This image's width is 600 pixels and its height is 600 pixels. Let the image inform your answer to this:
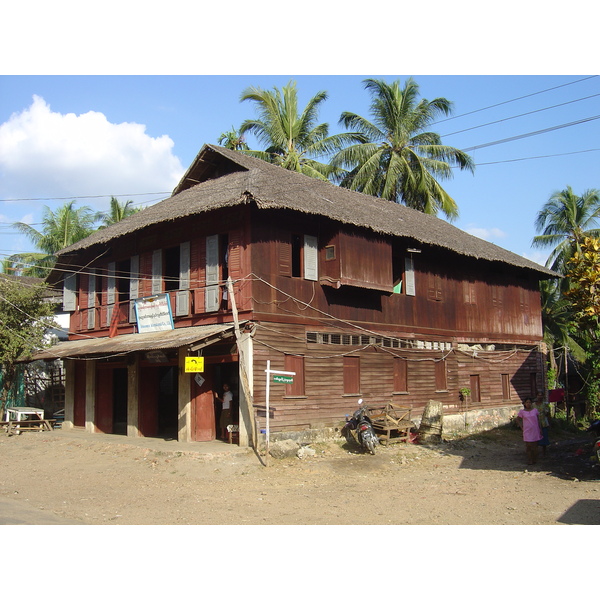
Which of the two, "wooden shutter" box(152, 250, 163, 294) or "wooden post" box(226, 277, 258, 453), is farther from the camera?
"wooden shutter" box(152, 250, 163, 294)

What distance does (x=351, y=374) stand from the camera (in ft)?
60.8

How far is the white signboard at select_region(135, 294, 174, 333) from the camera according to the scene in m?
17.8

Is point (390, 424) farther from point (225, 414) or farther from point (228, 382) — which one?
point (228, 382)

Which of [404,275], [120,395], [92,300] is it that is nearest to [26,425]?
[120,395]

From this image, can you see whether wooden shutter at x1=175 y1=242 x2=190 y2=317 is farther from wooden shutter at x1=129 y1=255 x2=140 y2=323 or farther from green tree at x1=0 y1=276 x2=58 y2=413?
green tree at x1=0 y1=276 x2=58 y2=413

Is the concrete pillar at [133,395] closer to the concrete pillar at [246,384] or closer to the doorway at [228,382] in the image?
the doorway at [228,382]

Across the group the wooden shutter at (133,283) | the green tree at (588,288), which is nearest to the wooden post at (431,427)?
the green tree at (588,288)

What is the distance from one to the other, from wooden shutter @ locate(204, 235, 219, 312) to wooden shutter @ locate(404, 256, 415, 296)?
6.88 meters

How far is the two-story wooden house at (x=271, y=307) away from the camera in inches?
634

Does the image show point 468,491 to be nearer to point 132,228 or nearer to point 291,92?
point 132,228

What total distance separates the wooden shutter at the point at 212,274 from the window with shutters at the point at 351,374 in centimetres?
450

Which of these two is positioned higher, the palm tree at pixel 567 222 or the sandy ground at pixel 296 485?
the palm tree at pixel 567 222

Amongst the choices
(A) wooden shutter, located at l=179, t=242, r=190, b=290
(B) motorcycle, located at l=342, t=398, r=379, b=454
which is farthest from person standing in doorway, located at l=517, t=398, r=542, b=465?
(A) wooden shutter, located at l=179, t=242, r=190, b=290

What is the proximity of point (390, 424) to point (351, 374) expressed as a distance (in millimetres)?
2081
